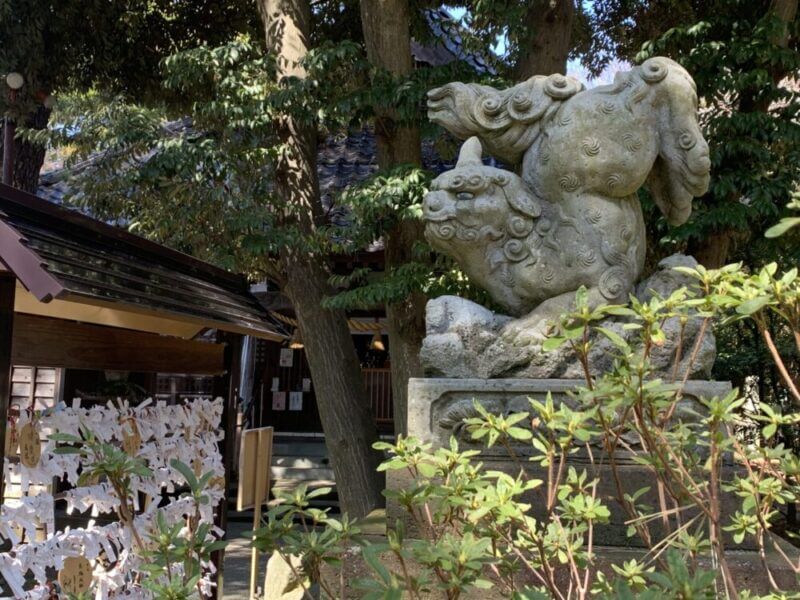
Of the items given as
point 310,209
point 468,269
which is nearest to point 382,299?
point 310,209

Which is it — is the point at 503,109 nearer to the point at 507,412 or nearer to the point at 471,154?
the point at 471,154

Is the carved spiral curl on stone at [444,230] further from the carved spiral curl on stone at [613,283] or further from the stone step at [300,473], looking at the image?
the stone step at [300,473]

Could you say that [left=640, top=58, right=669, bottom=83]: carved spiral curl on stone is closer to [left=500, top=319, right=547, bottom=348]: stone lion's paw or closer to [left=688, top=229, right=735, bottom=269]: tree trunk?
[left=500, top=319, right=547, bottom=348]: stone lion's paw

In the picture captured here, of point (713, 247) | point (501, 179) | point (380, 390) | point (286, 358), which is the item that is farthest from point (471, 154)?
point (286, 358)

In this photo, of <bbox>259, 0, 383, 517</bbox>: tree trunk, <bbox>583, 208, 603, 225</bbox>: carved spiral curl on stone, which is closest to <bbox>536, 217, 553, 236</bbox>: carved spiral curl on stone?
<bbox>583, 208, 603, 225</bbox>: carved spiral curl on stone

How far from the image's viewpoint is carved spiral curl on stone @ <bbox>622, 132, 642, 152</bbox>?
342 centimetres

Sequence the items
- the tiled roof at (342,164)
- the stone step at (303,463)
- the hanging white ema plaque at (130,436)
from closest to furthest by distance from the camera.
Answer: the hanging white ema plaque at (130,436), the tiled roof at (342,164), the stone step at (303,463)

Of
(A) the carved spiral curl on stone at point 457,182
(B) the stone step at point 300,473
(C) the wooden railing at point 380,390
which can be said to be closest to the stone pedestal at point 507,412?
(A) the carved spiral curl on stone at point 457,182

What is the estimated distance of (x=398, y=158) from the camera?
21.6 feet

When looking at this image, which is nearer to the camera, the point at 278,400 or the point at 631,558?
the point at 631,558

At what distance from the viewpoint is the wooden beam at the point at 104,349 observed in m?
3.29

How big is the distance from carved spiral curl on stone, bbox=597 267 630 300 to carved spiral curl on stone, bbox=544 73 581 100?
2.77ft

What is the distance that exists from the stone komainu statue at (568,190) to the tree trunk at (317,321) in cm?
336

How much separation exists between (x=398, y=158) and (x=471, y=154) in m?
3.09
